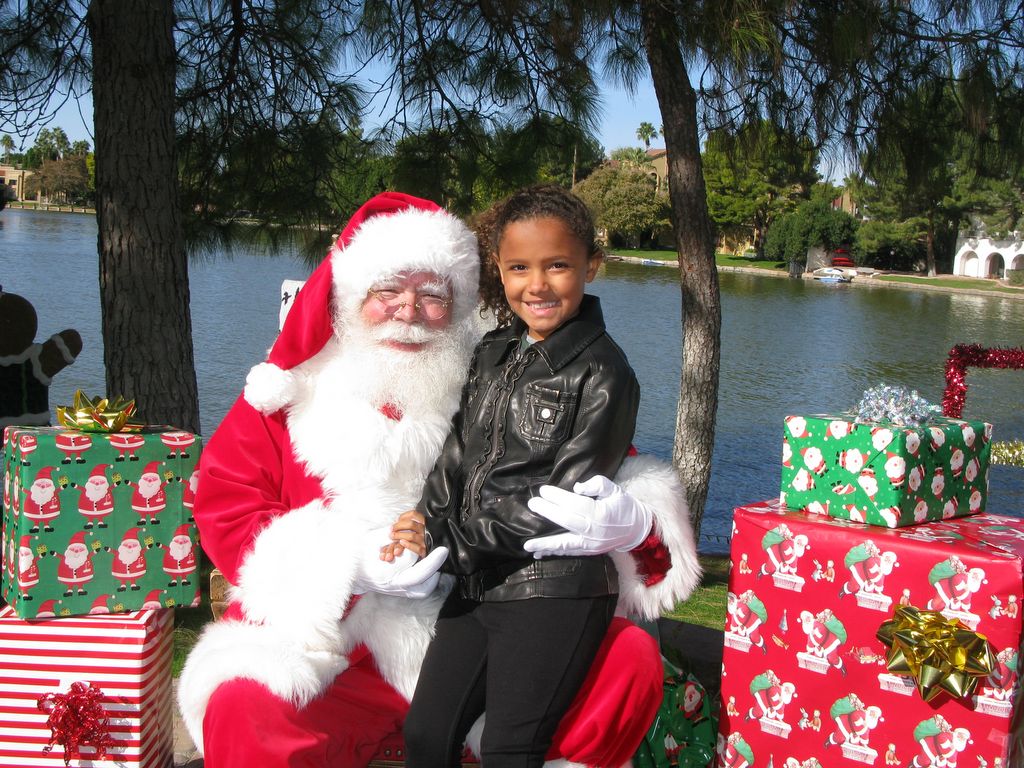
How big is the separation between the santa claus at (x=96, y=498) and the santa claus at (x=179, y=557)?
16 cm

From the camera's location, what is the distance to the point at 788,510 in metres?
2.22

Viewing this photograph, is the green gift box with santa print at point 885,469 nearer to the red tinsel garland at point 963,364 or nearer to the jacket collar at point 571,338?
the jacket collar at point 571,338

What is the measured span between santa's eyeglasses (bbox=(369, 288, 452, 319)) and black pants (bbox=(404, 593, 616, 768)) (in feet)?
2.44

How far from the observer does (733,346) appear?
12633mm

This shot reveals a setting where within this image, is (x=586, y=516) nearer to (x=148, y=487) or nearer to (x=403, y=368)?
(x=403, y=368)

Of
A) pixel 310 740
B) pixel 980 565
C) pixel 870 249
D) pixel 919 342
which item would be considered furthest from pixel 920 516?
pixel 870 249

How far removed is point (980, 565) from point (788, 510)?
1.51ft

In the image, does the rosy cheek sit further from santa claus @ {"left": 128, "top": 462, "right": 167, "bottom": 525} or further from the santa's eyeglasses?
santa claus @ {"left": 128, "top": 462, "right": 167, "bottom": 525}

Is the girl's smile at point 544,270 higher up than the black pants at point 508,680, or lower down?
higher up

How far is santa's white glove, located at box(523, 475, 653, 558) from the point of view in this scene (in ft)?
6.14

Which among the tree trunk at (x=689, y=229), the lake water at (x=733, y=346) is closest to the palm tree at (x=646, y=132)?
the lake water at (x=733, y=346)

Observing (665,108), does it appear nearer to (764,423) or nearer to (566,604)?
(566,604)

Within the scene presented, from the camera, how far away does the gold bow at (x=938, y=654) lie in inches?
72.1

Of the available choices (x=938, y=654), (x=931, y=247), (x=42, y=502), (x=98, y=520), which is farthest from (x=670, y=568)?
(x=931, y=247)
